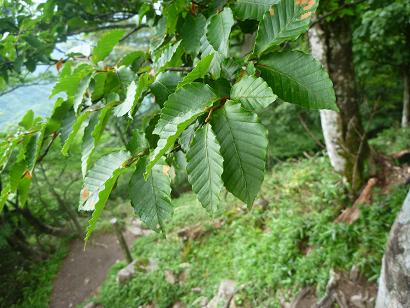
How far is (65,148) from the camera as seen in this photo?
840 mm

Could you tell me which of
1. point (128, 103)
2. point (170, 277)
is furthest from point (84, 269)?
point (128, 103)

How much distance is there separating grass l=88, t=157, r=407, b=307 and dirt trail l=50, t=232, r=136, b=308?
1.37m

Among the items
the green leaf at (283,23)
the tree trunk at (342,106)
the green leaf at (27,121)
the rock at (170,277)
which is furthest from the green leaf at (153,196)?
the rock at (170,277)

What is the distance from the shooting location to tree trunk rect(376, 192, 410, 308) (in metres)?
1.64

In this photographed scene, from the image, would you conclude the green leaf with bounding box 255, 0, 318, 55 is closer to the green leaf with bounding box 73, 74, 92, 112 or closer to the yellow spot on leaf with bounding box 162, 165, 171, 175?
the yellow spot on leaf with bounding box 162, 165, 171, 175

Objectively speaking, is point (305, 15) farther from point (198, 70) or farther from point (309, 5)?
point (198, 70)

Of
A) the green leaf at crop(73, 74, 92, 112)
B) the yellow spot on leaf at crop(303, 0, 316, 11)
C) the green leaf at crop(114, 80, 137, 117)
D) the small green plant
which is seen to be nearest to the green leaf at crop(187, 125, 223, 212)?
the small green plant

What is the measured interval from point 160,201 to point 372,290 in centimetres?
352

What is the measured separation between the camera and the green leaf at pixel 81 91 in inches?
34.6

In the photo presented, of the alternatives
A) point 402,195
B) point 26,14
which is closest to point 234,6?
point 26,14

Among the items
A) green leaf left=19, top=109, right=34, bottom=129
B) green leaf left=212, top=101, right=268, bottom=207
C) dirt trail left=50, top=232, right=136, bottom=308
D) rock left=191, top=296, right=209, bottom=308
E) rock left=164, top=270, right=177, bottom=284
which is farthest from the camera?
dirt trail left=50, top=232, right=136, bottom=308

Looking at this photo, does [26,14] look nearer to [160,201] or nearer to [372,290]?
[160,201]

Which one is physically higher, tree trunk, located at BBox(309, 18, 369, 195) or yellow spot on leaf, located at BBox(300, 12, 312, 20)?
yellow spot on leaf, located at BBox(300, 12, 312, 20)

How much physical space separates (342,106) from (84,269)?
26.7ft
